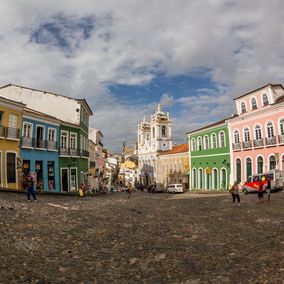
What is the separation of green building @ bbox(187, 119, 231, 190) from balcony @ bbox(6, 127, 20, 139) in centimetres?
2317

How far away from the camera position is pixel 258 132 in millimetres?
36656


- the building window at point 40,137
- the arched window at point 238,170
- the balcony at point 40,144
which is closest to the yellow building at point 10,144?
the balcony at point 40,144

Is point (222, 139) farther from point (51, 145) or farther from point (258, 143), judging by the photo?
point (51, 145)

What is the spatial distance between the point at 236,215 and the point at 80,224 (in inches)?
298

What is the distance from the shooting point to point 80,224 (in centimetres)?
1427

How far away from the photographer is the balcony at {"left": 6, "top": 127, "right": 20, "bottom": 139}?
27.9 m

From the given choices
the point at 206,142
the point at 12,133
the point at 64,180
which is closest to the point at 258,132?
the point at 206,142

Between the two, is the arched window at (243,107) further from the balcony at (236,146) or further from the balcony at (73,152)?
the balcony at (73,152)

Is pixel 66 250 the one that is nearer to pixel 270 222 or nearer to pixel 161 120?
pixel 270 222

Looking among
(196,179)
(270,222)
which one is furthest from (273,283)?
(196,179)

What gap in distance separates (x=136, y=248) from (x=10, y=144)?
65.7 feet

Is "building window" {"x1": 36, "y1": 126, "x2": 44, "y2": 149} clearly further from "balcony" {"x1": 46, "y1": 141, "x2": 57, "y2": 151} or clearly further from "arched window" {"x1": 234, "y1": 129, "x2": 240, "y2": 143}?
"arched window" {"x1": 234, "y1": 129, "x2": 240, "y2": 143}

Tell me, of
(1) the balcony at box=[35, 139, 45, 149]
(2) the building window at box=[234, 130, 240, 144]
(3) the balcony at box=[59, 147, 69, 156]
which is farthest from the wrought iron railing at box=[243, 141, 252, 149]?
(1) the balcony at box=[35, 139, 45, 149]

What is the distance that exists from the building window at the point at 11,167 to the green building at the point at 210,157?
23487 millimetres
